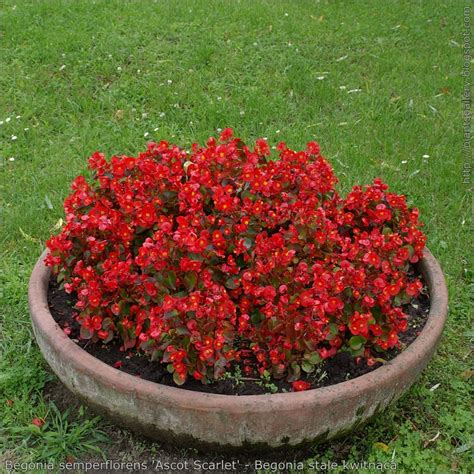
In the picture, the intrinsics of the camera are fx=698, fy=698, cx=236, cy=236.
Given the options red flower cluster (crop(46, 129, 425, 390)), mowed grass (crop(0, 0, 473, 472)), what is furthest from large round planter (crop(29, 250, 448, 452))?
mowed grass (crop(0, 0, 473, 472))

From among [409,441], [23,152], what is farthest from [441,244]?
[23,152]

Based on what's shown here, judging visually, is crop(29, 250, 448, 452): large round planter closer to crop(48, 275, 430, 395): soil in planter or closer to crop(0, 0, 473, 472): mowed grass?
crop(48, 275, 430, 395): soil in planter

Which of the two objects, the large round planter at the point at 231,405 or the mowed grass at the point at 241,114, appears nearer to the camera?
the large round planter at the point at 231,405

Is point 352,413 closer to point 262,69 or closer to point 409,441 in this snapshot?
point 409,441

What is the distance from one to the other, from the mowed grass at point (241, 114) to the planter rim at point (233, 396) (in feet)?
1.30

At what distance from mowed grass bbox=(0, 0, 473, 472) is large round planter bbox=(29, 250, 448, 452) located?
0.91 ft

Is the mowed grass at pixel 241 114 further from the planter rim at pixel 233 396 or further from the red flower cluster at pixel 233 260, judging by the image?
the red flower cluster at pixel 233 260

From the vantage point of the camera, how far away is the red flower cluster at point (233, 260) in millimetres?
2752

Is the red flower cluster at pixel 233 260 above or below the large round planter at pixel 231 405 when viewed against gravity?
above

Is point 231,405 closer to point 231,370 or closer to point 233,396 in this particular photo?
point 233,396

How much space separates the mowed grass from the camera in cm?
312

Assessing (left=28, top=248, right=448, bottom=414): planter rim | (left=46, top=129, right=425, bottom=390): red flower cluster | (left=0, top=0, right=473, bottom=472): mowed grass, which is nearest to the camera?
(left=28, top=248, right=448, bottom=414): planter rim

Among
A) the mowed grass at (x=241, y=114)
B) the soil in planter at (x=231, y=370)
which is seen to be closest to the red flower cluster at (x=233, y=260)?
the soil in planter at (x=231, y=370)

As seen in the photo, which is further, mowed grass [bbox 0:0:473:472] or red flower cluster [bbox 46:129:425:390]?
mowed grass [bbox 0:0:473:472]
